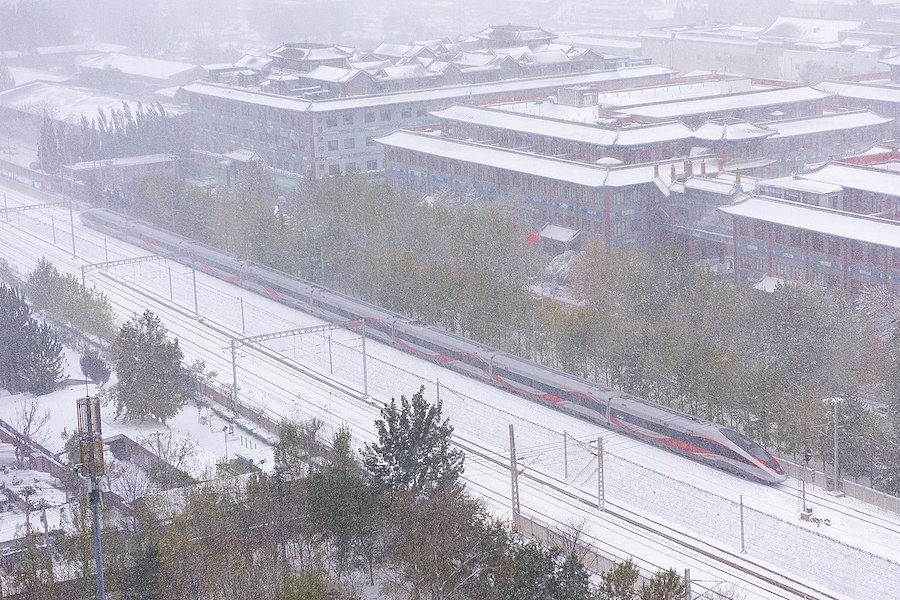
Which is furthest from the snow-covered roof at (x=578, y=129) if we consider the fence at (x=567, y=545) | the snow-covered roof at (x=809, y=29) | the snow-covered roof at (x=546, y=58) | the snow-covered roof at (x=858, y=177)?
the snow-covered roof at (x=809, y=29)

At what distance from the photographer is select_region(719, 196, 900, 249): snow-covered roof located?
35.6 meters

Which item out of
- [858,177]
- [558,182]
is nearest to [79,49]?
[558,182]

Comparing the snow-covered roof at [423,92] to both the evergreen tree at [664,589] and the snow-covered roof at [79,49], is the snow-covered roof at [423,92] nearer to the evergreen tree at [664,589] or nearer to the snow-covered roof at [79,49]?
the snow-covered roof at [79,49]

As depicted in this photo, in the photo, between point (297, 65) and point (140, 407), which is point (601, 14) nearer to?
point (297, 65)

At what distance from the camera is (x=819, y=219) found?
3744 cm

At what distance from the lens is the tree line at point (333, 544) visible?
744 inches

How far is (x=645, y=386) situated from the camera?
3109cm

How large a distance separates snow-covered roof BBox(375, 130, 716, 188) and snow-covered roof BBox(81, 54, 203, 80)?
3555cm

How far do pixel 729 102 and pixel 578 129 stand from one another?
8.39 meters

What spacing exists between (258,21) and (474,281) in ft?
296

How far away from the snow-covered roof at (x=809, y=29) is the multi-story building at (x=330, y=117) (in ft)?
59.8

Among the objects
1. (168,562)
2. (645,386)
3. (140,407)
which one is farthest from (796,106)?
(168,562)

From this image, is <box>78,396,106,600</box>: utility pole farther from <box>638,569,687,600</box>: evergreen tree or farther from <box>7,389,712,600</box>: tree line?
<box>638,569,687,600</box>: evergreen tree

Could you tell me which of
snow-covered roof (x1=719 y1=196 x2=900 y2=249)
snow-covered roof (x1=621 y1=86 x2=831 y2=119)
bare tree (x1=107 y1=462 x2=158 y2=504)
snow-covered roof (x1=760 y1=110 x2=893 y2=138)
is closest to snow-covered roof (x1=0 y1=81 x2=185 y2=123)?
snow-covered roof (x1=621 y1=86 x2=831 y2=119)
